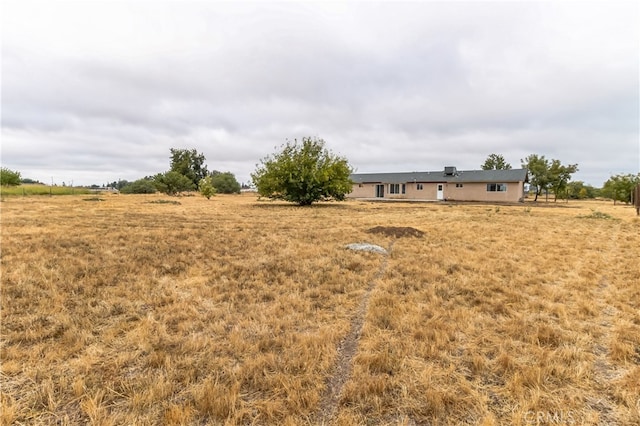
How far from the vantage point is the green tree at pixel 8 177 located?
1684 inches

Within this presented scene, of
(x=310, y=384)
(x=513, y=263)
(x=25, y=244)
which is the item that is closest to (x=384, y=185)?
(x=513, y=263)

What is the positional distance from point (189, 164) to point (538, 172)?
6783 centimetres

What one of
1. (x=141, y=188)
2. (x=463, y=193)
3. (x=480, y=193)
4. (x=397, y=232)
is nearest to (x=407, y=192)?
(x=463, y=193)

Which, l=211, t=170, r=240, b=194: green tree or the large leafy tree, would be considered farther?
l=211, t=170, r=240, b=194: green tree

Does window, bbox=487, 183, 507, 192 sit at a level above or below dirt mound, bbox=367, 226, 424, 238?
above

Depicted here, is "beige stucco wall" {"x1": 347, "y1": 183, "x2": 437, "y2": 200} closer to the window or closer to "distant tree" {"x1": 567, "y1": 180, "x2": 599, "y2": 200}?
the window

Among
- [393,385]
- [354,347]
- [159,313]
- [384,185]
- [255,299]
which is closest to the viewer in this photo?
[393,385]

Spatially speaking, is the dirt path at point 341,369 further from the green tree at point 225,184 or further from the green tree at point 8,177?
the green tree at point 225,184

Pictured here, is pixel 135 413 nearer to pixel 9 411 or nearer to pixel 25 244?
pixel 9 411

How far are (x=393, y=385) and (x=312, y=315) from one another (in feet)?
5.71

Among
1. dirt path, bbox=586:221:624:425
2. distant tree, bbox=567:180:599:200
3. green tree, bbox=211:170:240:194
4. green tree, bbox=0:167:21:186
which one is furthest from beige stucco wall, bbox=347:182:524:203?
green tree, bbox=0:167:21:186

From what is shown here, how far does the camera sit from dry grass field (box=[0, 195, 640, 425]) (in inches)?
100

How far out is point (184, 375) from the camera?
9.59 ft

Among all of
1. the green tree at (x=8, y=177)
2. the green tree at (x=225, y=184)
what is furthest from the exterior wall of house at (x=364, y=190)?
the green tree at (x=8, y=177)
